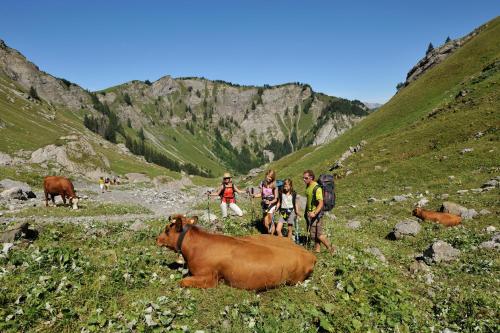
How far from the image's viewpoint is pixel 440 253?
54.7 feet

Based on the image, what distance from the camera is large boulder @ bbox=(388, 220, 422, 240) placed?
21.3 m

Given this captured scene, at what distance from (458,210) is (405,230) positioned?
4.95 m

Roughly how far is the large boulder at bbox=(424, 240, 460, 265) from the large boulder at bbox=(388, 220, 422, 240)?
4.02 m

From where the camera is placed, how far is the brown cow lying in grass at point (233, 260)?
10.6m

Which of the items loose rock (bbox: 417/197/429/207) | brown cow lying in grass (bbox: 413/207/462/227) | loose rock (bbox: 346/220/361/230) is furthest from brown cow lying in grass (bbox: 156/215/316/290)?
loose rock (bbox: 417/197/429/207)

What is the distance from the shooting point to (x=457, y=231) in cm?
2039

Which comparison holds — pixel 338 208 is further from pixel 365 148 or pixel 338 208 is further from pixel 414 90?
pixel 414 90

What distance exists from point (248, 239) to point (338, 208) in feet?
77.0

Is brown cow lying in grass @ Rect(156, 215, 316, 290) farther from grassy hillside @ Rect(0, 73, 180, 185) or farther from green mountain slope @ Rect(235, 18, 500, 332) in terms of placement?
grassy hillside @ Rect(0, 73, 180, 185)

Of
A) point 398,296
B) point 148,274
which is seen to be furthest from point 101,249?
point 398,296

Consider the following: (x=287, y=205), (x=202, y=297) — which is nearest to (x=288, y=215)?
(x=287, y=205)

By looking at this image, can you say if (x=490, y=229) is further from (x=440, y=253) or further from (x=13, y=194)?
(x=13, y=194)

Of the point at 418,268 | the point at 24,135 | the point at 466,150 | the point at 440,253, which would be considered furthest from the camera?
the point at 24,135

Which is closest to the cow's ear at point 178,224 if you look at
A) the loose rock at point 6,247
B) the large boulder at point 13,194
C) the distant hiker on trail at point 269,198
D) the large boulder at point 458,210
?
the loose rock at point 6,247
